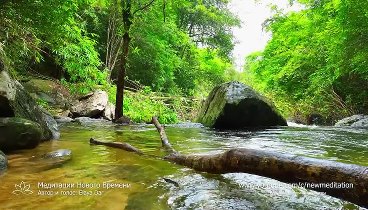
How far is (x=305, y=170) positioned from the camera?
2113 millimetres

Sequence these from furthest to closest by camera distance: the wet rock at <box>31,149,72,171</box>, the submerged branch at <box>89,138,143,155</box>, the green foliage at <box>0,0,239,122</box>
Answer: the green foliage at <box>0,0,239,122</box>, the submerged branch at <box>89,138,143,155</box>, the wet rock at <box>31,149,72,171</box>

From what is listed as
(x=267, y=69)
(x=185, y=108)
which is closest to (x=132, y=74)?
(x=185, y=108)

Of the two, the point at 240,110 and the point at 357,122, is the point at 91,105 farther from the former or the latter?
the point at 357,122

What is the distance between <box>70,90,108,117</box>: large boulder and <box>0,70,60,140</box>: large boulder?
6.20 m

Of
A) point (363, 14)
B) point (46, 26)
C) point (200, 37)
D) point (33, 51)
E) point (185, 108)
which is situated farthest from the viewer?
point (200, 37)

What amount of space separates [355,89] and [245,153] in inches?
553

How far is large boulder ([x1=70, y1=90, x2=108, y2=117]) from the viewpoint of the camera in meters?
12.4

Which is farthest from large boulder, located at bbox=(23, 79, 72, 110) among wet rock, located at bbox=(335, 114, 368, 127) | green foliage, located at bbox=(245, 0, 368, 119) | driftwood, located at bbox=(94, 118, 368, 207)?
driftwood, located at bbox=(94, 118, 368, 207)

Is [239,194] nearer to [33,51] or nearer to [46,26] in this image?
[46,26]

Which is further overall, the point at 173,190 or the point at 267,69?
the point at 267,69

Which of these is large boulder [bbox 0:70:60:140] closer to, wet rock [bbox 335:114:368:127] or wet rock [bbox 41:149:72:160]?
wet rock [bbox 41:149:72:160]

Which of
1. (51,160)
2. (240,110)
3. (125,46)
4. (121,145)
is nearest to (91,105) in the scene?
(125,46)

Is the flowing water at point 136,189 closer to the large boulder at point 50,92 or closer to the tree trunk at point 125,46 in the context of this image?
the tree trunk at point 125,46

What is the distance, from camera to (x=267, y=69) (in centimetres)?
2297
